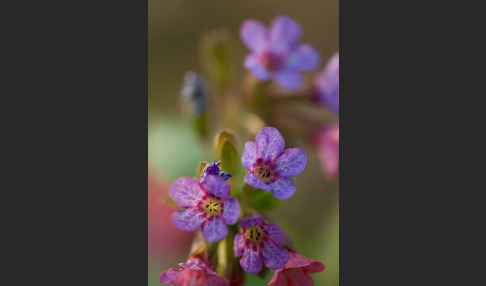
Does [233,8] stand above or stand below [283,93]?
above

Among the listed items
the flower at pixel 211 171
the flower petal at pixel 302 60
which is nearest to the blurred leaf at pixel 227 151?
the flower at pixel 211 171

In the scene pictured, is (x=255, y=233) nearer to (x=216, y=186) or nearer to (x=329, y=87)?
(x=216, y=186)

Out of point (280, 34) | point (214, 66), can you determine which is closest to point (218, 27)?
point (214, 66)

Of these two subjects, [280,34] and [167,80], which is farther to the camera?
[167,80]

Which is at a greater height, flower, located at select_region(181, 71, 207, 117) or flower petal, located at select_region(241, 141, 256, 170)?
flower, located at select_region(181, 71, 207, 117)

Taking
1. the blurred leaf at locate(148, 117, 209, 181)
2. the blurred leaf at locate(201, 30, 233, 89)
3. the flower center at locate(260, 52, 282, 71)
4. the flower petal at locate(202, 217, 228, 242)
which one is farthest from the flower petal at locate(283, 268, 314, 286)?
the blurred leaf at locate(201, 30, 233, 89)

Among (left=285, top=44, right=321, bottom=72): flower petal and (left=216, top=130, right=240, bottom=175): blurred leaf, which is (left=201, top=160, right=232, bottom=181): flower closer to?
(left=216, top=130, right=240, bottom=175): blurred leaf

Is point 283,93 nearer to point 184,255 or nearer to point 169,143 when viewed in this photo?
point 169,143
